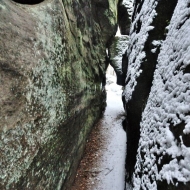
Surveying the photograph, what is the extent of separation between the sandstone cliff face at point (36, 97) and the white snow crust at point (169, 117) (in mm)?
2174

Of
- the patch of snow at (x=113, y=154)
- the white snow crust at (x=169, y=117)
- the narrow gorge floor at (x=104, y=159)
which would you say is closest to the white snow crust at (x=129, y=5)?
the patch of snow at (x=113, y=154)

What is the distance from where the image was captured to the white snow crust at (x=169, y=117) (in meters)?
2.63

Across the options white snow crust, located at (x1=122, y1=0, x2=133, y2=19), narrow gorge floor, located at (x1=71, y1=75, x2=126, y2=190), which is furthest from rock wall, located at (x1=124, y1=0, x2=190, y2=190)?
white snow crust, located at (x1=122, y1=0, x2=133, y2=19)

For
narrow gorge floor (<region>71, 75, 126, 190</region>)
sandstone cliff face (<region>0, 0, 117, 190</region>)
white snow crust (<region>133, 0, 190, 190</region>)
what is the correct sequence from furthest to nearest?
narrow gorge floor (<region>71, 75, 126, 190</region>), sandstone cliff face (<region>0, 0, 117, 190</region>), white snow crust (<region>133, 0, 190, 190</region>)

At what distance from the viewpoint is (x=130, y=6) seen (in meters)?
17.2

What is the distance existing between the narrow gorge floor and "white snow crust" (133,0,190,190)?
2723 mm

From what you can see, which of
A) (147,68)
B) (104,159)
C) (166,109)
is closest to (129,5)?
(147,68)

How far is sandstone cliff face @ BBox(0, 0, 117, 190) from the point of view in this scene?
3.12 metres

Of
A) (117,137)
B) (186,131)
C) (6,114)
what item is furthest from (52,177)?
(117,137)

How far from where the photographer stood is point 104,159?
777 centimetres

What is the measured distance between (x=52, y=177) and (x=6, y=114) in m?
2.26

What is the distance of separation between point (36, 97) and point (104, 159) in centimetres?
520

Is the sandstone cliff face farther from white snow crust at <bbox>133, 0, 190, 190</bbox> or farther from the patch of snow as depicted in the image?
white snow crust at <bbox>133, 0, 190, 190</bbox>

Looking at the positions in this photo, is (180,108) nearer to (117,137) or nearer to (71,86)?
(71,86)
